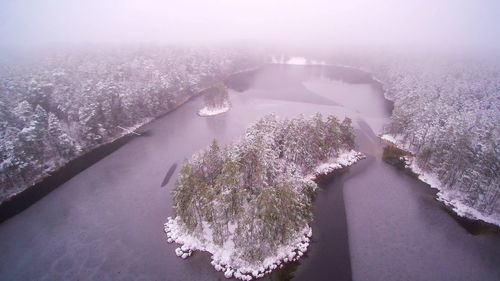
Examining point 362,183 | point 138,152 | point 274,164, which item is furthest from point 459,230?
point 138,152

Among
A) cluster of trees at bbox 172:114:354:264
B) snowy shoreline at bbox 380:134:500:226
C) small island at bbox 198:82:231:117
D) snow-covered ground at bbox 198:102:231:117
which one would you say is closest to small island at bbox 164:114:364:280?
cluster of trees at bbox 172:114:354:264

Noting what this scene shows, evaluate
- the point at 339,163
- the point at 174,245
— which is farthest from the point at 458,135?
the point at 174,245

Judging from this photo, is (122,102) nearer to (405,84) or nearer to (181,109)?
(181,109)

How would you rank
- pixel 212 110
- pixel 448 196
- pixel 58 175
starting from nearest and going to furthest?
pixel 448 196
pixel 58 175
pixel 212 110

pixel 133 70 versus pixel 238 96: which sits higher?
pixel 133 70

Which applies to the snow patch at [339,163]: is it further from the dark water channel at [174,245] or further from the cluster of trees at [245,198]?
the cluster of trees at [245,198]

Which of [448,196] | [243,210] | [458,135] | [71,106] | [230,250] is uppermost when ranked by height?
[458,135]

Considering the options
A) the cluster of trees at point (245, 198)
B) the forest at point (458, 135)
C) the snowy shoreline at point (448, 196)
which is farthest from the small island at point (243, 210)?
the forest at point (458, 135)

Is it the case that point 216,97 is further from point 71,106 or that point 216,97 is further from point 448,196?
point 448,196
